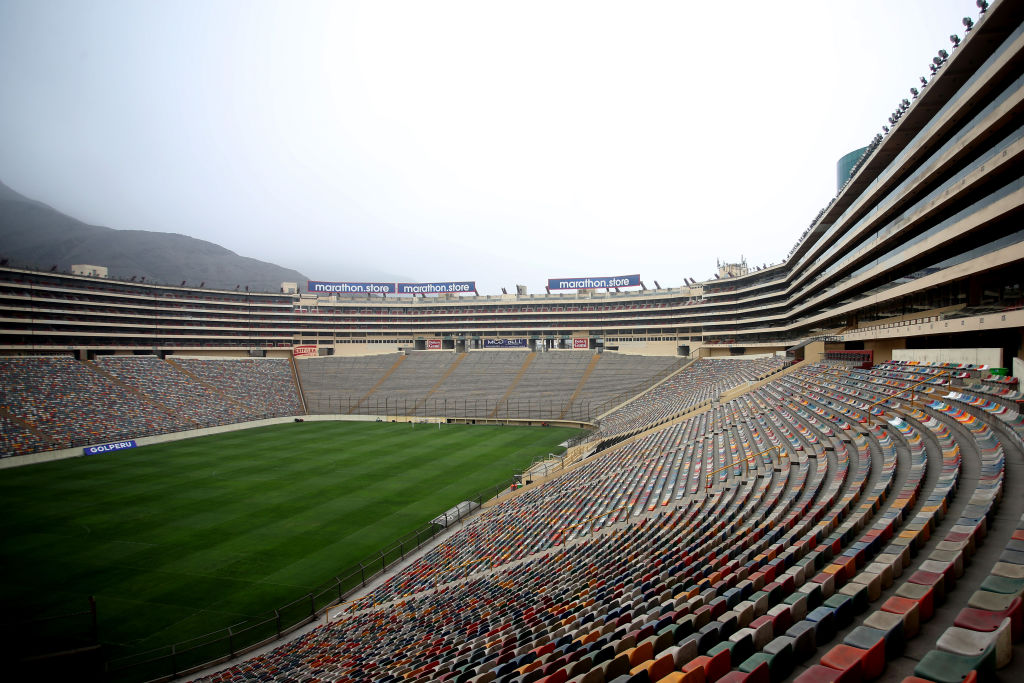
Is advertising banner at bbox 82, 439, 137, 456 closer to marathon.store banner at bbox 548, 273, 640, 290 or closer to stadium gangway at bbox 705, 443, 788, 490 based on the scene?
stadium gangway at bbox 705, 443, 788, 490

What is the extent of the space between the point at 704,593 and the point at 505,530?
14723mm

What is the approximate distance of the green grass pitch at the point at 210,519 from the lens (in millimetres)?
18500

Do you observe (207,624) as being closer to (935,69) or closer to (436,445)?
(436,445)

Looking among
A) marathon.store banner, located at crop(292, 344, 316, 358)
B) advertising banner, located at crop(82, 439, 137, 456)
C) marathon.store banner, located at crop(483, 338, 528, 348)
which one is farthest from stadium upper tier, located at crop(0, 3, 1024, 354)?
advertising banner, located at crop(82, 439, 137, 456)

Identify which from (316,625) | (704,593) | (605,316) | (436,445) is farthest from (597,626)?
(605,316)

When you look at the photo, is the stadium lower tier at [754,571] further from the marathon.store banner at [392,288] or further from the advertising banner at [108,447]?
the marathon.store banner at [392,288]

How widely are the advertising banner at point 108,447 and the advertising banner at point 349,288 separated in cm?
4426

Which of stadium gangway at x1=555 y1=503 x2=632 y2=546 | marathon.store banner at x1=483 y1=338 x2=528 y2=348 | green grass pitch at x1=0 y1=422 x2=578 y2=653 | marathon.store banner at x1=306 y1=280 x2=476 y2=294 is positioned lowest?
green grass pitch at x1=0 y1=422 x2=578 y2=653

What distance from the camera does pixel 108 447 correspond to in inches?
1775

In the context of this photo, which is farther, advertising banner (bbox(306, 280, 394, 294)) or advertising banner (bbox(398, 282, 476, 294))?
advertising banner (bbox(398, 282, 476, 294))

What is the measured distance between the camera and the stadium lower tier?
4988mm

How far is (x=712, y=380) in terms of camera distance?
180ft

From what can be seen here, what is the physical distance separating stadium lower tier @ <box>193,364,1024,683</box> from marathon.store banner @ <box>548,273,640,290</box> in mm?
61155

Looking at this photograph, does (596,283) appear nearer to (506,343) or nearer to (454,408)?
(506,343)
